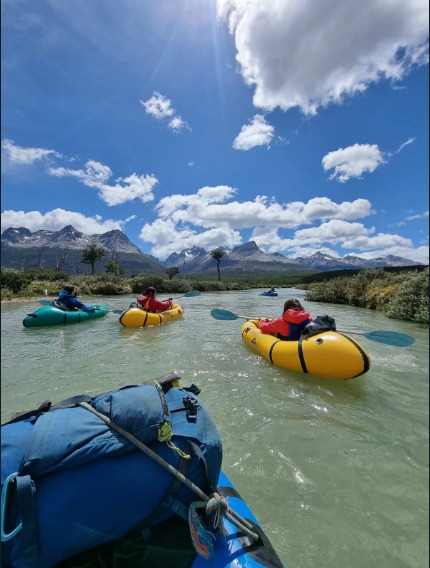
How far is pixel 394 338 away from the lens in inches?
242

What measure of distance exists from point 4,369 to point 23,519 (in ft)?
20.0

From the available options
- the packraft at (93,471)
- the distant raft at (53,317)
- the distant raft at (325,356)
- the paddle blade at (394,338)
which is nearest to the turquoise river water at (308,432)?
the distant raft at (325,356)

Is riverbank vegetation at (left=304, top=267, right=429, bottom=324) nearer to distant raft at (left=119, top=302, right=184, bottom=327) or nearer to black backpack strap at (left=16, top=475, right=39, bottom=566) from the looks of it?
distant raft at (left=119, top=302, right=184, bottom=327)

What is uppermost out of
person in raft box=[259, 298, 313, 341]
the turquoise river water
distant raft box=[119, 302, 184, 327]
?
person in raft box=[259, 298, 313, 341]

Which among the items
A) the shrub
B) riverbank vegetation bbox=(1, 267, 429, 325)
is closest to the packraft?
riverbank vegetation bbox=(1, 267, 429, 325)

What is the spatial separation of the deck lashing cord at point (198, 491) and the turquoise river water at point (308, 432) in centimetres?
57

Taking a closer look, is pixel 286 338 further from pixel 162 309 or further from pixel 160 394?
pixel 162 309

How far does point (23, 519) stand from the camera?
163 centimetres

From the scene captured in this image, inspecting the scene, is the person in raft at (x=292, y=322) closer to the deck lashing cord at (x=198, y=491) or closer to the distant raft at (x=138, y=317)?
the deck lashing cord at (x=198, y=491)

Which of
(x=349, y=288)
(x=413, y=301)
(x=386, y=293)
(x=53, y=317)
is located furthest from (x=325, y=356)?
(x=349, y=288)

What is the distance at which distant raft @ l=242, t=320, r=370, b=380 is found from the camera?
526 cm

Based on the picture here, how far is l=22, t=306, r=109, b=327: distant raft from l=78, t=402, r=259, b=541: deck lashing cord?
35.1ft

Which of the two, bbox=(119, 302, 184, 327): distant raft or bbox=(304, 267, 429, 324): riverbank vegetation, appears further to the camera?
bbox=(119, 302, 184, 327): distant raft

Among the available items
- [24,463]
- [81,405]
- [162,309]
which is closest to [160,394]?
[81,405]
